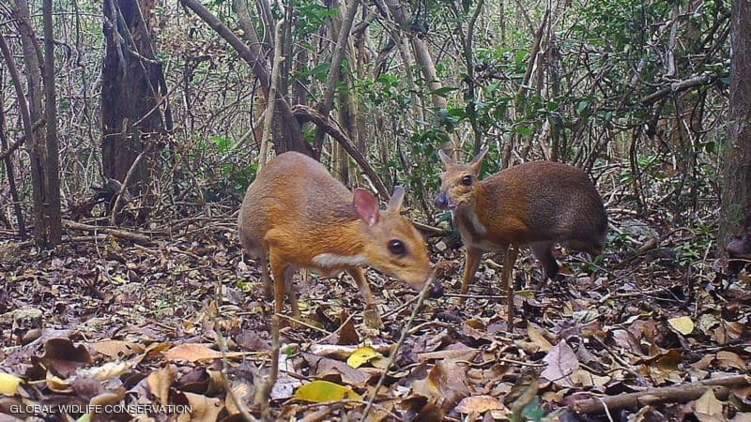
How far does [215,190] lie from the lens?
10.0 m

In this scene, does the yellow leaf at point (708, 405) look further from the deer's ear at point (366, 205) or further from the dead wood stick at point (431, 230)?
the dead wood stick at point (431, 230)

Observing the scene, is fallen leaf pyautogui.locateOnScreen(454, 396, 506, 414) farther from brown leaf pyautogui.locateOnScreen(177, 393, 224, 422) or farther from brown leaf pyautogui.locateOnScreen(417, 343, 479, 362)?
brown leaf pyautogui.locateOnScreen(177, 393, 224, 422)

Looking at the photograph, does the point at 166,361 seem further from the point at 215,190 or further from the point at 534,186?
the point at 215,190

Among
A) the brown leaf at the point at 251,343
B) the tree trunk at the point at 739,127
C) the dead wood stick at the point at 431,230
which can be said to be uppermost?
the tree trunk at the point at 739,127

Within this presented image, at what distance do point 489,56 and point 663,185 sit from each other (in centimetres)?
221

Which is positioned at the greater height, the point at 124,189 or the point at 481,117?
the point at 481,117

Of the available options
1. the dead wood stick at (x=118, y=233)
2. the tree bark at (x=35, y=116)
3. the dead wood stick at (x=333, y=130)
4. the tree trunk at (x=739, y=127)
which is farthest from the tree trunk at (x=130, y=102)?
the tree trunk at (x=739, y=127)

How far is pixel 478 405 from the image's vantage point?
2742 mm

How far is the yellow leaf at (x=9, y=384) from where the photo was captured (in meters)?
2.69

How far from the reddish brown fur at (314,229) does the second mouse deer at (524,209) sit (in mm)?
1594

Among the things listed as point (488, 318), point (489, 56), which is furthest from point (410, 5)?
point (488, 318)

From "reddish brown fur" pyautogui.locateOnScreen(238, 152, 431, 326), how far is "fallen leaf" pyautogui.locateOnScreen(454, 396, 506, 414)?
1.90m

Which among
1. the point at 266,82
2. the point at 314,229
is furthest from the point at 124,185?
the point at 314,229

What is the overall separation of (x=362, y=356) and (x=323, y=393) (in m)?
0.57
